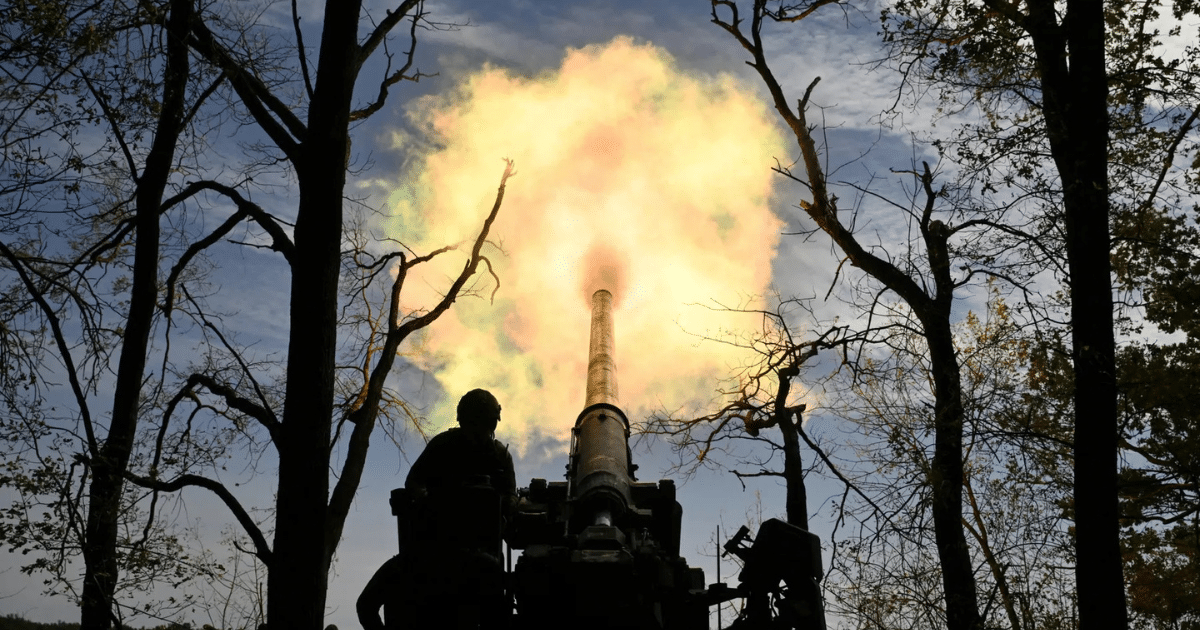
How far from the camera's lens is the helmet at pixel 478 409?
812 centimetres

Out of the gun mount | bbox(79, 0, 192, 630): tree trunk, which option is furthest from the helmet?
bbox(79, 0, 192, 630): tree trunk

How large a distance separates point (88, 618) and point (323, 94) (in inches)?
252

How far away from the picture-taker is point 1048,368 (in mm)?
11828

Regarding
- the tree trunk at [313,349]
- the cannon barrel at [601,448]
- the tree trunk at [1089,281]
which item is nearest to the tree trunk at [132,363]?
the tree trunk at [313,349]

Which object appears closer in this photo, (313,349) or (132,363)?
(313,349)

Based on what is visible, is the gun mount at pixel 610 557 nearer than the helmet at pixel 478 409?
Yes

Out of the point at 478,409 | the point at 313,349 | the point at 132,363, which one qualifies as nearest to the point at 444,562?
the point at 478,409

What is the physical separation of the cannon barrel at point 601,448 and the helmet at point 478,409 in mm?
1642

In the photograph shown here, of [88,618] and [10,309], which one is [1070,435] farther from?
[10,309]

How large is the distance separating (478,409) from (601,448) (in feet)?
8.60

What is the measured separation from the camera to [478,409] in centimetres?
814

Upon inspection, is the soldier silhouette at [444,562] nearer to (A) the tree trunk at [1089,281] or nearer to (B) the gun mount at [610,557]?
(B) the gun mount at [610,557]

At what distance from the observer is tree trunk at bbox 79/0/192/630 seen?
10.5 meters

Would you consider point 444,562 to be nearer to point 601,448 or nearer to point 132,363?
point 601,448
